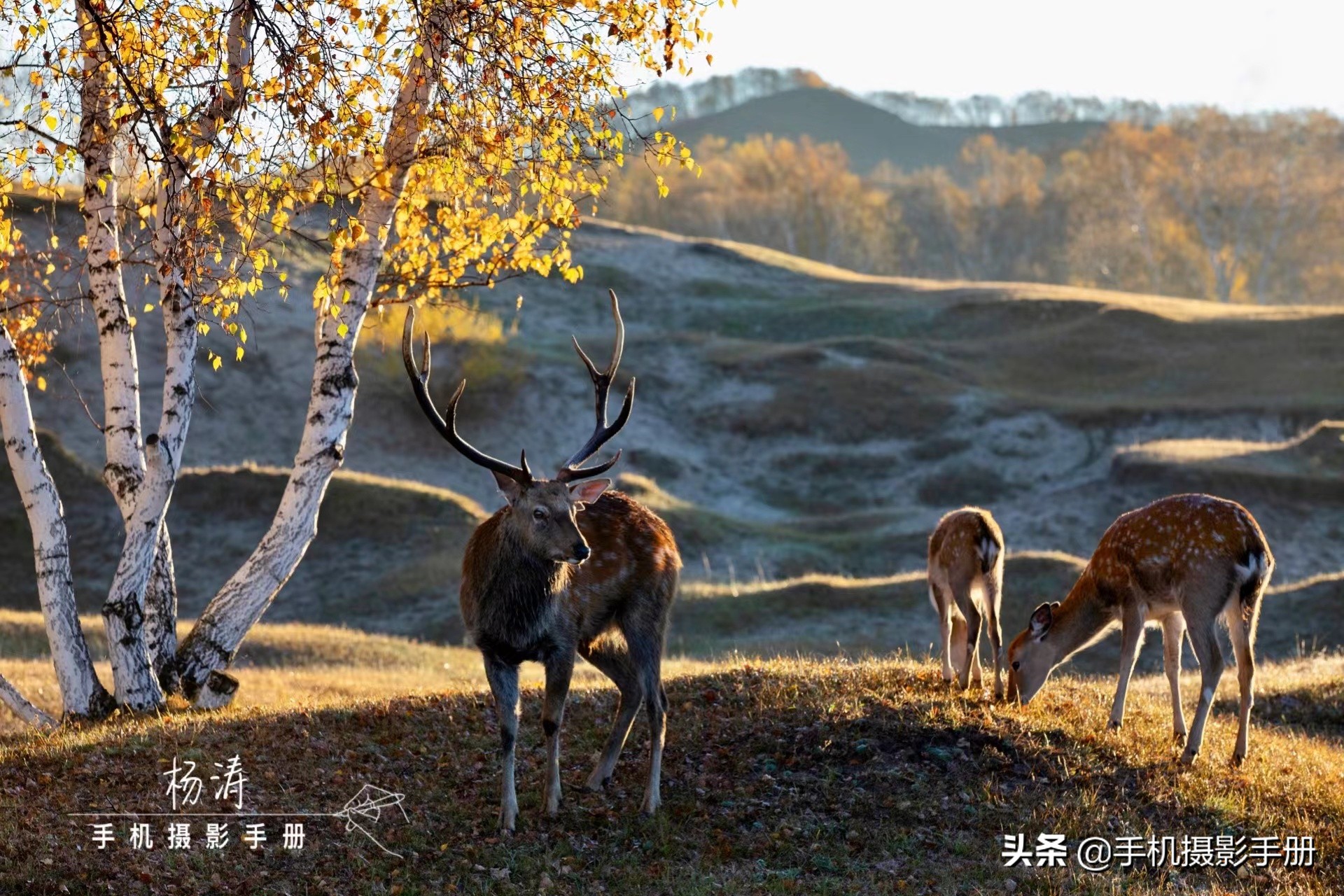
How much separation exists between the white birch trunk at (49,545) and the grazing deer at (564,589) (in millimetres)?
4282

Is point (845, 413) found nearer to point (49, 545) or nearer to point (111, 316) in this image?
point (111, 316)

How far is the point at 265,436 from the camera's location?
4456cm

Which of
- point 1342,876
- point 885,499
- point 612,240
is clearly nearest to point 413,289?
point 1342,876

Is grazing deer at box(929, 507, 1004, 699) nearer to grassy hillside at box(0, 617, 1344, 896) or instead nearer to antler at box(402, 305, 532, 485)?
grassy hillside at box(0, 617, 1344, 896)

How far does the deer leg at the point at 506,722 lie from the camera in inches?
359

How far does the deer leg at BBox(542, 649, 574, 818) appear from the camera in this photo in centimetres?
932

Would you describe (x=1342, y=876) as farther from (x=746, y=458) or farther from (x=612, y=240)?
(x=612, y=240)

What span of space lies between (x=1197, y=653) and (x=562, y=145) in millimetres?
6863

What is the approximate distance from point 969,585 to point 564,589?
4.24 m

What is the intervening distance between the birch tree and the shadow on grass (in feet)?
4.77

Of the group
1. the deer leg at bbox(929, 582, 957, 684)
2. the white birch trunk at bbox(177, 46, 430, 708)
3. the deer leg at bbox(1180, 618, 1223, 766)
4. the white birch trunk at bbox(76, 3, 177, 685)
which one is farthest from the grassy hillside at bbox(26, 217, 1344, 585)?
the deer leg at bbox(1180, 618, 1223, 766)

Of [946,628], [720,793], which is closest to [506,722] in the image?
[720,793]

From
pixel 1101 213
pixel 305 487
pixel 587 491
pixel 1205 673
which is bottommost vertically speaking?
pixel 1205 673

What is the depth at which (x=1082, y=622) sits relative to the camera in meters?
11.9
